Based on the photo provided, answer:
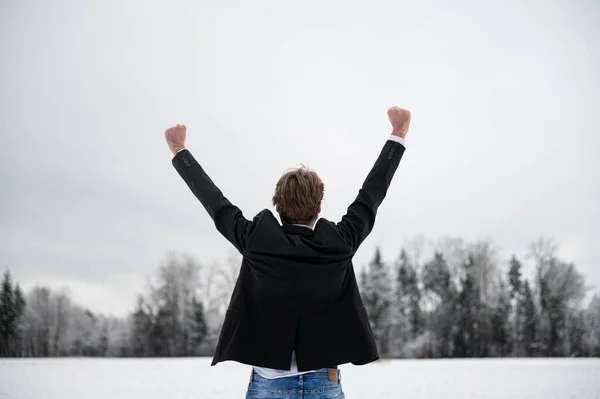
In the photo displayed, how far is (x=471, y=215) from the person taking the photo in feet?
101

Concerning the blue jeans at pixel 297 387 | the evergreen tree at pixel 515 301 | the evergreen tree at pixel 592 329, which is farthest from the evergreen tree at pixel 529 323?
the blue jeans at pixel 297 387

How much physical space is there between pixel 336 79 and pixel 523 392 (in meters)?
27.7

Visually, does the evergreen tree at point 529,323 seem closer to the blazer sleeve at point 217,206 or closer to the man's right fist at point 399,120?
A: the man's right fist at point 399,120

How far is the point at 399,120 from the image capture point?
6.31 feet

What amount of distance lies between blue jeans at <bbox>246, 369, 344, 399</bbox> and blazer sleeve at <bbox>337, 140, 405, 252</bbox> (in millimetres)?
382

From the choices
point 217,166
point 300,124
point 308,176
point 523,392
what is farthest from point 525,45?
point 308,176

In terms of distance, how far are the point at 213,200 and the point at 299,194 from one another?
0.81 feet

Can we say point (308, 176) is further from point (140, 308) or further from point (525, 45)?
point (525, 45)

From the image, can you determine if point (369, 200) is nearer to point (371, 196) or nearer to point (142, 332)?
point (371, 196)

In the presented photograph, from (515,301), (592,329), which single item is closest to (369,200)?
(592,329)

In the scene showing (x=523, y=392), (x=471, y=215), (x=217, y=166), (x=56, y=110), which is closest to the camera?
(x=523, y=392)

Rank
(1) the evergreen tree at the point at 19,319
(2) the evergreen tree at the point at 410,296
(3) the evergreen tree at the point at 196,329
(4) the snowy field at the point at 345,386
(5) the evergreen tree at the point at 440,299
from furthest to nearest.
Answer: (2) the evergreen tree at the point at 410,296
(5) the evergreen tree at the point at 440,299
(3) the evergreen tree at the point at 196,329
(1) the evergreen tree at the point at 19,319
(4) the snowy field at the point at 345,386

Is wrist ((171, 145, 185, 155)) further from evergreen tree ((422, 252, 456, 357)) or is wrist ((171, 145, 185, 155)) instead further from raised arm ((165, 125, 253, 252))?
evergreen tree ((422, 252, 456, 357))

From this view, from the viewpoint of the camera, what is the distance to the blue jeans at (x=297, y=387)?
1678 millimetres
